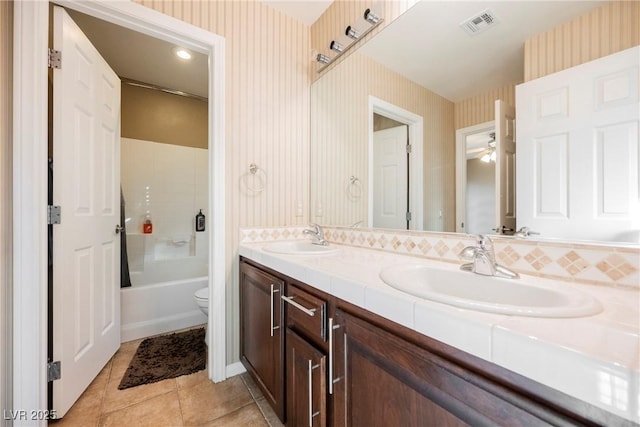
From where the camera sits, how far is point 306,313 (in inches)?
37.9

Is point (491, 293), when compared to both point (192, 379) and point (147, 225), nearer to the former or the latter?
point (192, 379)

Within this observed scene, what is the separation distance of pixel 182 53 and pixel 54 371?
232 cm

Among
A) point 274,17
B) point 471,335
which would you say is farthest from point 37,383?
point 274,17

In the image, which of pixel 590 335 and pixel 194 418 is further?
pixel 194 418

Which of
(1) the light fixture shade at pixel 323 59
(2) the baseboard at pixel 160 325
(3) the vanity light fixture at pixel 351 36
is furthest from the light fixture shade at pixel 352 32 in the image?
(2) the baseboard at pixel 160 325

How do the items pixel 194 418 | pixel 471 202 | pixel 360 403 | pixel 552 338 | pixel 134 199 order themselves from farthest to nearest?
pixel 134 199 < pixel 194 418 < pixel 471 202 < pixel 360 403 < pixel 552 338

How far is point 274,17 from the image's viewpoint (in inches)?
70.6

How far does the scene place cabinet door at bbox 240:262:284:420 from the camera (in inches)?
44.9

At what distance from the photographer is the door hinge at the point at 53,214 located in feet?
3.98

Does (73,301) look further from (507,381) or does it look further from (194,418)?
(507,381)

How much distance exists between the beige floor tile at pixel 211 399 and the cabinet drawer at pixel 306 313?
2.28 feet

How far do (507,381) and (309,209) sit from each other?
1.59 meters

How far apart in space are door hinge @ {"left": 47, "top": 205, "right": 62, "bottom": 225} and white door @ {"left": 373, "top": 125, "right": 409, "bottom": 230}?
1.63 meters

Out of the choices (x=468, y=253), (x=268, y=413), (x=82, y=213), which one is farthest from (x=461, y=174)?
(x=82, y=213)
